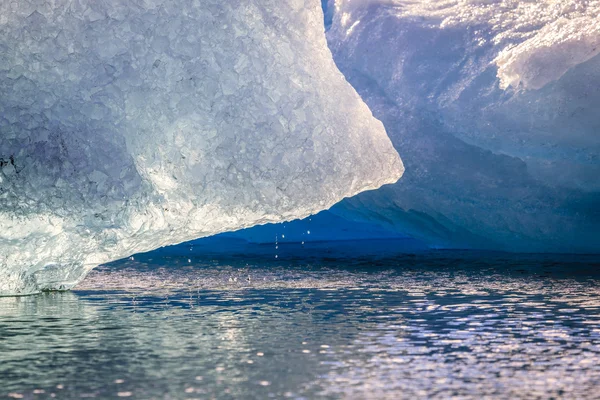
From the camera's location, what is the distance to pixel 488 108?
12641 millimetres

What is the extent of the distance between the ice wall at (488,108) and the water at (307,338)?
256 centimetres

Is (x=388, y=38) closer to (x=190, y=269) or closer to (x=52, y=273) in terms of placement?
(x=190, y=269)

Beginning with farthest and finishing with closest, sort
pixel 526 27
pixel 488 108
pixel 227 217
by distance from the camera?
pixel 526 27 → pixel 488 108 → pixel 227 217

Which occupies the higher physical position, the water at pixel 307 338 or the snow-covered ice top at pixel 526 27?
the snow-covered ice top at pixel 526 27

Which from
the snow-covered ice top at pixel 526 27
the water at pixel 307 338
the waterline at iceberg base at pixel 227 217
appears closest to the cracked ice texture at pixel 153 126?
the waterline at iceberg base at pixel 227 217

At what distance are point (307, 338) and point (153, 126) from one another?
222 cm

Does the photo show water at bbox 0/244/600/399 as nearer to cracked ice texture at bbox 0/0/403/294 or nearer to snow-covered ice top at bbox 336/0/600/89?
cracked ice texture at bbox 0/0/403/294

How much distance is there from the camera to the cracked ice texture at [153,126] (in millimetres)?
6797

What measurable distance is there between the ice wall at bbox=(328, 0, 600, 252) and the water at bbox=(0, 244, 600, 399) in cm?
256

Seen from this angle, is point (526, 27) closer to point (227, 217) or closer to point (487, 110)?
point (487, 110)

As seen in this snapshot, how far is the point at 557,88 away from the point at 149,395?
883 centimetres

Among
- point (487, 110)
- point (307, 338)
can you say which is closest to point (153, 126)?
point (307, 338)

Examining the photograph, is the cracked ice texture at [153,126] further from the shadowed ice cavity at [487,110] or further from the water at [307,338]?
the shadowed ice cavity at [487,110]

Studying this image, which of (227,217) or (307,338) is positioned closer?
(307,338)
